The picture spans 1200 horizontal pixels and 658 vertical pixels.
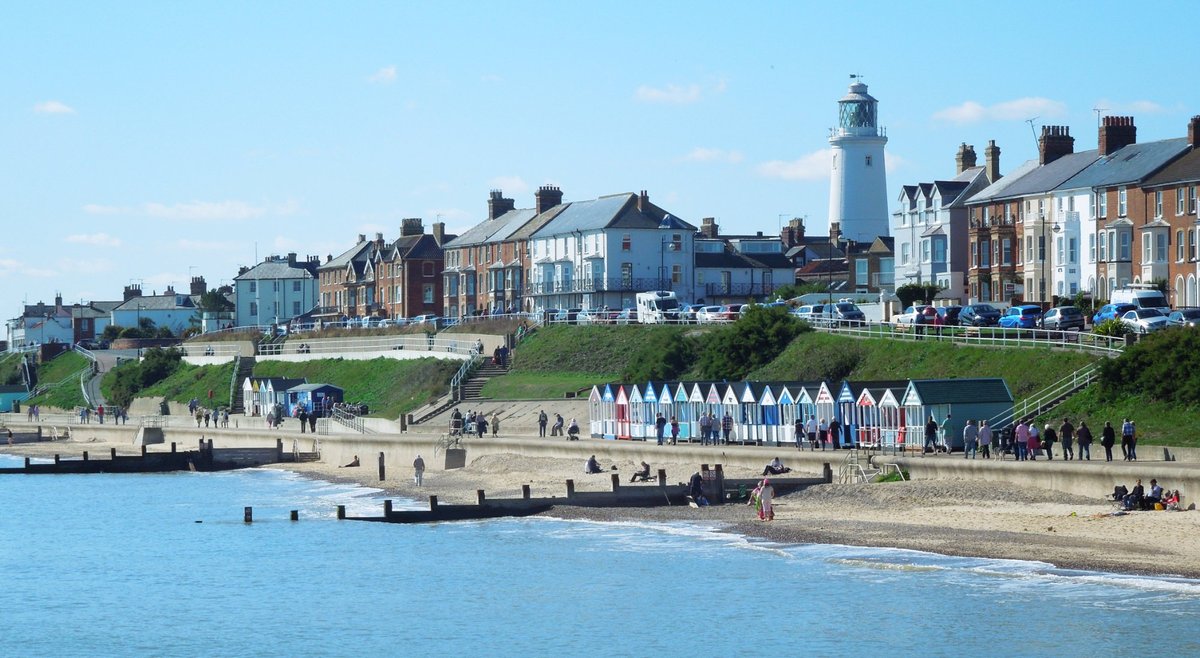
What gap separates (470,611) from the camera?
125ft


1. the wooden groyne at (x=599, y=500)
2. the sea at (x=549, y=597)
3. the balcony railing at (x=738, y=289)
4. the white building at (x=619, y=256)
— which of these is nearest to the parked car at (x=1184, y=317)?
the wooden groyne at (x=599, y=500)

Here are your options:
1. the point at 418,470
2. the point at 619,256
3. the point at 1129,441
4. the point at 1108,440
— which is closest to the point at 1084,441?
the point at 1108,440

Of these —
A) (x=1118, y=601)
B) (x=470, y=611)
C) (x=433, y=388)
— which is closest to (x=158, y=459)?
(x=433, y=388)

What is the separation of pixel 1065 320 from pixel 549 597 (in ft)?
119

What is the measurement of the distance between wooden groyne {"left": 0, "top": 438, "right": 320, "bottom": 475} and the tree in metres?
19.4

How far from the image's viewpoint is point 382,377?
101125 millimetres

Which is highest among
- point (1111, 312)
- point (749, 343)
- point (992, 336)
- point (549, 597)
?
point (1111, 312)

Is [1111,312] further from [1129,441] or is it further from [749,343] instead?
[1129,441]

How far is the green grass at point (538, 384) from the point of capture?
8125 cm

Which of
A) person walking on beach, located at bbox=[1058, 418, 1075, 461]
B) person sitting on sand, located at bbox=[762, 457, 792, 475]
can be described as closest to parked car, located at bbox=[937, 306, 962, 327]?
person sitting on sand, located at bbox=[762, 457, 792, 475]

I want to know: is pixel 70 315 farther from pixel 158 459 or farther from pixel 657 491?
pixel 657 491

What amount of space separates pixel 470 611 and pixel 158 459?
46208 millimetres

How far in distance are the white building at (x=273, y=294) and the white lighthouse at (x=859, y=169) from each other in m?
55.2

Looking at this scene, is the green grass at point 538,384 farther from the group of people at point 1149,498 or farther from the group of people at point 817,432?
the group of people at point 1149,498
